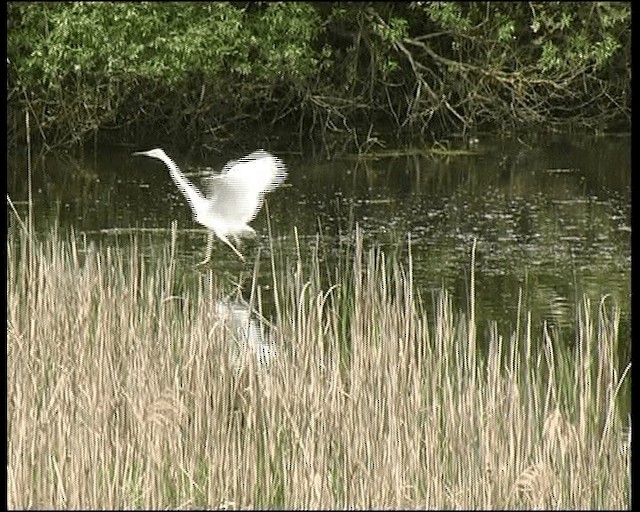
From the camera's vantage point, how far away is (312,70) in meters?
10.9

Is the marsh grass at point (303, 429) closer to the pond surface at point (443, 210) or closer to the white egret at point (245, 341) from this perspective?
the white egret at point (245, 341)

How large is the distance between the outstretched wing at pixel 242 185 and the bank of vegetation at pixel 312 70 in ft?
15.1

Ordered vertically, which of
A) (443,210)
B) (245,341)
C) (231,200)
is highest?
(231,200)

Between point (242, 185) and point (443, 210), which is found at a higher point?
point (242, 185)

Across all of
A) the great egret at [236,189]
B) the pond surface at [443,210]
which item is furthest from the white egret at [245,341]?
the pond surface at [443,210]

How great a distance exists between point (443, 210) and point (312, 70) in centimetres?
226

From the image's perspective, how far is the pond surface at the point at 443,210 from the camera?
22.9ft

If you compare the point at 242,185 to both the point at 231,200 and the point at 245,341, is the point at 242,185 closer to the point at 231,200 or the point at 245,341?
the point at 231,200

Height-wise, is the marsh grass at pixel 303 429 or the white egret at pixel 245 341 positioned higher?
the white egret at pixel 245 341

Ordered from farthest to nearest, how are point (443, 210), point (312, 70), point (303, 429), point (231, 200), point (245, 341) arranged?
point (312, 70) < point (443, 210) < point (231, 200) < point (245, 341) < point (303, 429)

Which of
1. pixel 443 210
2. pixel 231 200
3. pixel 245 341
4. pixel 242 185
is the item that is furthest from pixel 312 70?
pixel 245 341

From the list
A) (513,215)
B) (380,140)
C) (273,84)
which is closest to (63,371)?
(513,215)

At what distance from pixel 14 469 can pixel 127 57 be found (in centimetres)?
682

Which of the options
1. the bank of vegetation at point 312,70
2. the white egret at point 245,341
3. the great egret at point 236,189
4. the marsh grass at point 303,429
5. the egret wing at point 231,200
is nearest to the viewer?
the marsh grass at point 303,429
